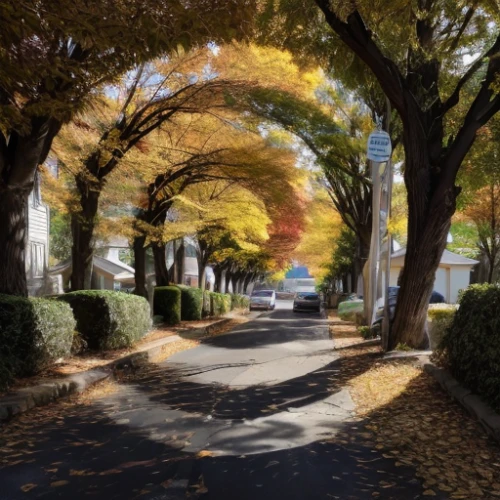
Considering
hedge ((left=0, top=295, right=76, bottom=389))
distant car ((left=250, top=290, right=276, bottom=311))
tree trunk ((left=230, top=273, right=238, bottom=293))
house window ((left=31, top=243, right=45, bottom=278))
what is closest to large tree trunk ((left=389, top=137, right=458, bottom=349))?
hedge ((left=0, top=295, right=76, bottom=389))

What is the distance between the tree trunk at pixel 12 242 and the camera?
8602mm

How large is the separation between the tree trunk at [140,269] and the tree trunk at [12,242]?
30.4 ft

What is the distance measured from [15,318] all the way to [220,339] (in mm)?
9449

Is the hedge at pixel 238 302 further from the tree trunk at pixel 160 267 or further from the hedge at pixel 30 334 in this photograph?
the hedge at pixel 30 334

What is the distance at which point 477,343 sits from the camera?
6.04 m

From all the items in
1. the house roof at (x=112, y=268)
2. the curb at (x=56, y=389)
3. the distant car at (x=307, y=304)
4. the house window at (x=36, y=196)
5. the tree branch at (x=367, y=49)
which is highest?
the tree branch at (x=367, y=49)

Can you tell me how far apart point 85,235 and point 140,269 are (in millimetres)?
4901

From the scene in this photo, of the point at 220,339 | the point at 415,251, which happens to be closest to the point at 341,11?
the point at 415,251

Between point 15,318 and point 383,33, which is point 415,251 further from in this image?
point 15,318

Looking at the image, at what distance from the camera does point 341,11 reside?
7742 millimetres

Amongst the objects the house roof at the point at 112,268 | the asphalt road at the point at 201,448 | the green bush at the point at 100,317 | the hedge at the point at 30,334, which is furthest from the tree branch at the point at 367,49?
the house roof at the point at 112,268

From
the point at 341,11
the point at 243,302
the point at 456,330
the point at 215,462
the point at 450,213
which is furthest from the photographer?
the point at 243,302

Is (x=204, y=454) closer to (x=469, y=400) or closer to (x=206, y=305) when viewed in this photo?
(x=469, y=400)

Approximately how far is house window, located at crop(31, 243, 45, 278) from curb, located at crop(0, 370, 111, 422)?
36.1 ft
